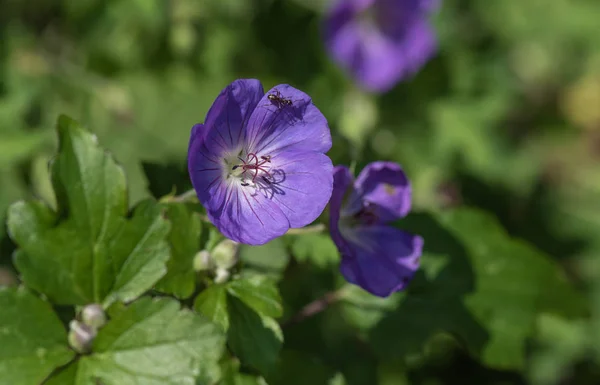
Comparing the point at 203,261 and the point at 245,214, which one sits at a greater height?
the point at 245,214

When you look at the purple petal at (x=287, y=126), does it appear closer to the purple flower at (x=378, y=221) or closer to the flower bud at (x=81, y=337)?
the purple flower at (x=378, y=221)

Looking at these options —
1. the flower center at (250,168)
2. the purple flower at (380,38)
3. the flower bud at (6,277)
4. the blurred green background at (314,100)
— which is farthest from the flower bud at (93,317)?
the purple flower at (380,38)

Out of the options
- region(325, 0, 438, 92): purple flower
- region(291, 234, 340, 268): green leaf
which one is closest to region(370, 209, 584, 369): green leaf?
region(291, 234, 340, 268): green leaf

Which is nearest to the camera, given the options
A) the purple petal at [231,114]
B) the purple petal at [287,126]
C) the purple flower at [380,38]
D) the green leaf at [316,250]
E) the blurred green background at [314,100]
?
the purple petal at [231,114]

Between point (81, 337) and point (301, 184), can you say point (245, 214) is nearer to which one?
point (301, 184)

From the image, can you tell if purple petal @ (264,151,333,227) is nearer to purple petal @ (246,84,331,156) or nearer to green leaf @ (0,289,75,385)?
purple petal @ (246,84,331,156)

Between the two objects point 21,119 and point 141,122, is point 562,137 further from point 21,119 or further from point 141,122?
point 21,119

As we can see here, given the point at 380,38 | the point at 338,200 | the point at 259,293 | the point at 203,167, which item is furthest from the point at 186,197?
the point at 380,38
